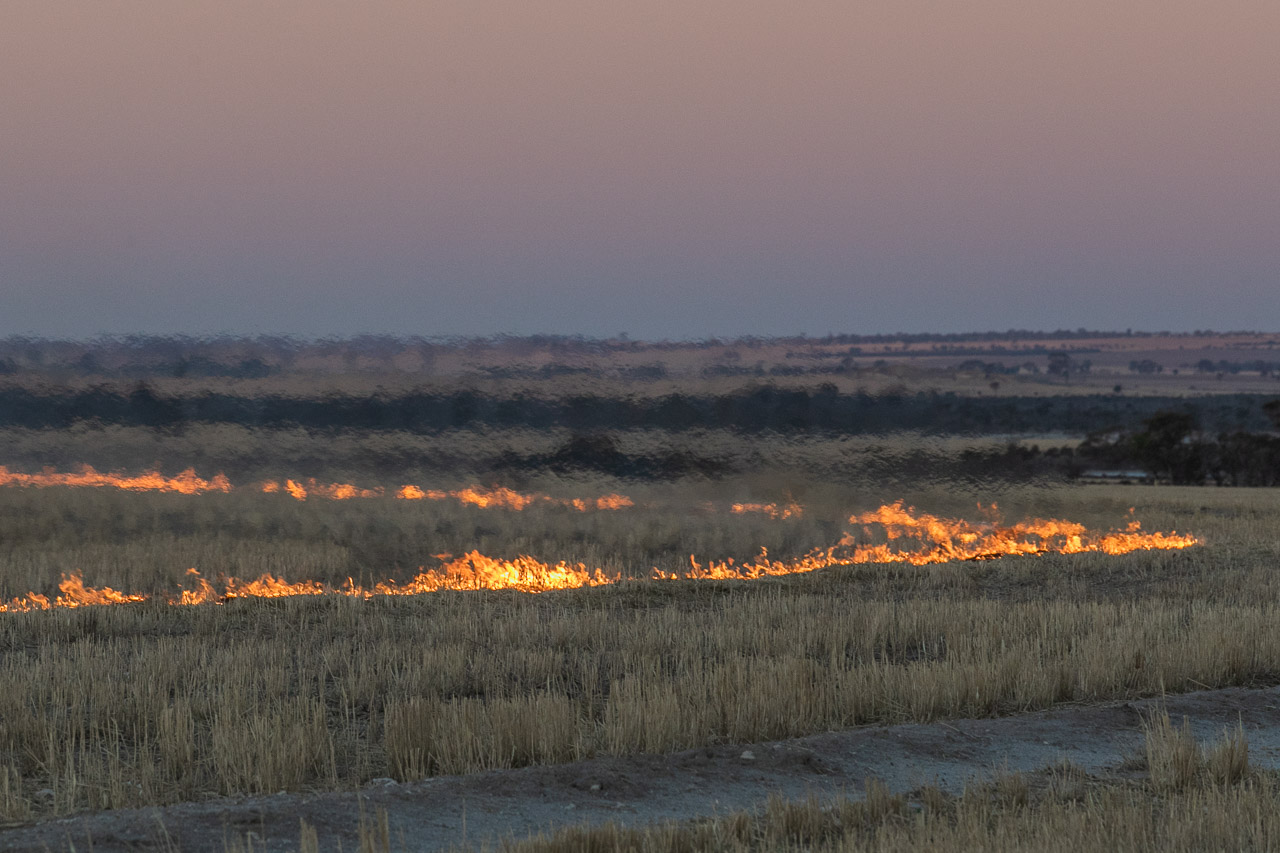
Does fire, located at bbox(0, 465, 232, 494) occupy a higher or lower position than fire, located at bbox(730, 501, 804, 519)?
higher

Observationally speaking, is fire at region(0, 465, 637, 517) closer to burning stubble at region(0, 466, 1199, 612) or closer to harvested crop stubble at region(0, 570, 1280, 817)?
burning stubble at region(0, 466, 1199, 612)

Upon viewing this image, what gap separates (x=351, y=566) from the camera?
99.9ft

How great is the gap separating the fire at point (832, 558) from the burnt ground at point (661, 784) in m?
11.8

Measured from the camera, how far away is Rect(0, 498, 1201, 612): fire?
25.0 metres

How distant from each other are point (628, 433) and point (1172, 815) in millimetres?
22821

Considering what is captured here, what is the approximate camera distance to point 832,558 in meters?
31.3

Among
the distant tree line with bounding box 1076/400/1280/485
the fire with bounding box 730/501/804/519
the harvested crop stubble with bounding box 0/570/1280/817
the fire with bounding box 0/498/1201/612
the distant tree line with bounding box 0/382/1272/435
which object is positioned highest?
the distant tree line with bounding box 0/382/1272/435

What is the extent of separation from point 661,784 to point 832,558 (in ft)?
70.8

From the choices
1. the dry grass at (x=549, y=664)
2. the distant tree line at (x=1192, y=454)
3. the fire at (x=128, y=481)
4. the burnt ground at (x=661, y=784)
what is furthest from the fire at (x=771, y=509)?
the distant tree line at (x=1192, y=454)

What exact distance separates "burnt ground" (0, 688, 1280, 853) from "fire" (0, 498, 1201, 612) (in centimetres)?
1179

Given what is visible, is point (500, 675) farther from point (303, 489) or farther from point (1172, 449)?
point (1172, 449)

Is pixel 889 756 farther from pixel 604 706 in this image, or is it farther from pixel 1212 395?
pixel 1212 395

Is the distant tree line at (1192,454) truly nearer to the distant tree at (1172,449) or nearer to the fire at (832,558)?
the distant tree at (1172,449)

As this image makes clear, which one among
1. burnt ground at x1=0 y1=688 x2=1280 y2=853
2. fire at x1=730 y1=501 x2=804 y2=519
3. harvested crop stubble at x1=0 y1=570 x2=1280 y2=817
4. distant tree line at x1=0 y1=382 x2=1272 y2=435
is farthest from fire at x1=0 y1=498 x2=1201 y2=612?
burnt ground at x1=0 y1=688 x2=1280 y2=853
